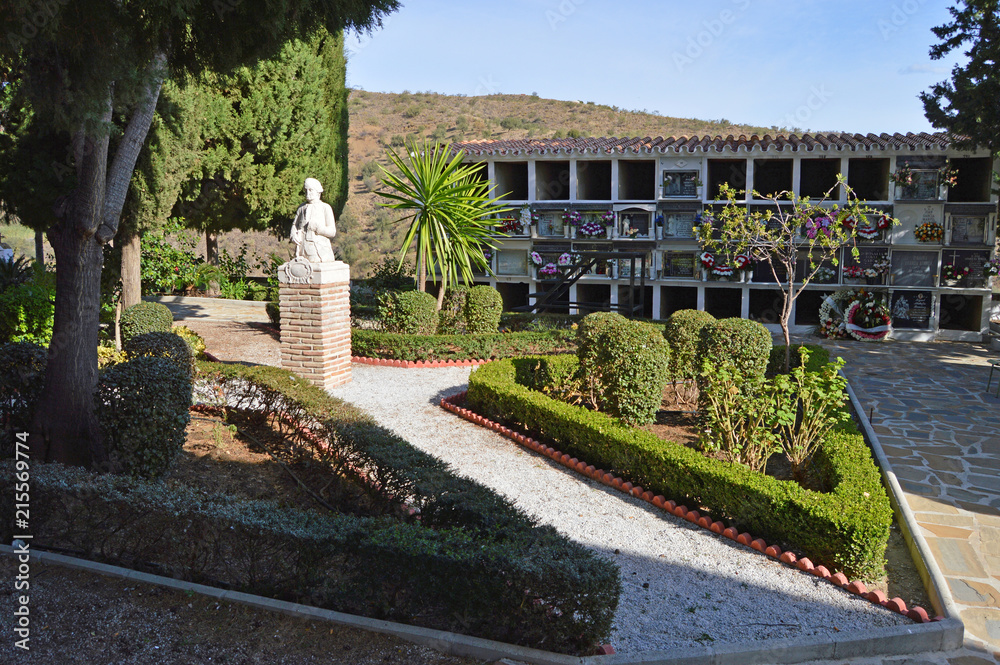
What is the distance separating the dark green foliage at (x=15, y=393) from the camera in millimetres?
6629

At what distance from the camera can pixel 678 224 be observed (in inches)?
786

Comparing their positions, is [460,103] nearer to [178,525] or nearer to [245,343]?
[245,343]

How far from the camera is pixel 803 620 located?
16.2 feet

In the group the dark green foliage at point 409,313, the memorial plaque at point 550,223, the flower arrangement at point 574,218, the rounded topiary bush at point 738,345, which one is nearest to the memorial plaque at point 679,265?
the flower arrangement at point 574,218

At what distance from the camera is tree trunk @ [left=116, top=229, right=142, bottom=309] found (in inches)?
560

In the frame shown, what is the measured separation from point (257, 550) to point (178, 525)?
58cm

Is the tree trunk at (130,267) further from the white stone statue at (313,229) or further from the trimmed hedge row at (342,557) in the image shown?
the trimmed hedge row at (342,557)

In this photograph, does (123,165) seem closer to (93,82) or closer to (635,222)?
(93,82)

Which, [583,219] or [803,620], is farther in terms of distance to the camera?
[583,219]

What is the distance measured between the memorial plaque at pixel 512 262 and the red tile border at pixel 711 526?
1206cm

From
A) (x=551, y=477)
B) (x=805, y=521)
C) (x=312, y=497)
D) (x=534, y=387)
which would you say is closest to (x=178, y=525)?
(x=312, y=497)

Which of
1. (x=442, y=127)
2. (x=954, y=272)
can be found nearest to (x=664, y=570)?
(x=954, y=272)

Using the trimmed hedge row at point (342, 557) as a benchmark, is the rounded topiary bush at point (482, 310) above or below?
above

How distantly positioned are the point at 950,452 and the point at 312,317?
8.44 metres
